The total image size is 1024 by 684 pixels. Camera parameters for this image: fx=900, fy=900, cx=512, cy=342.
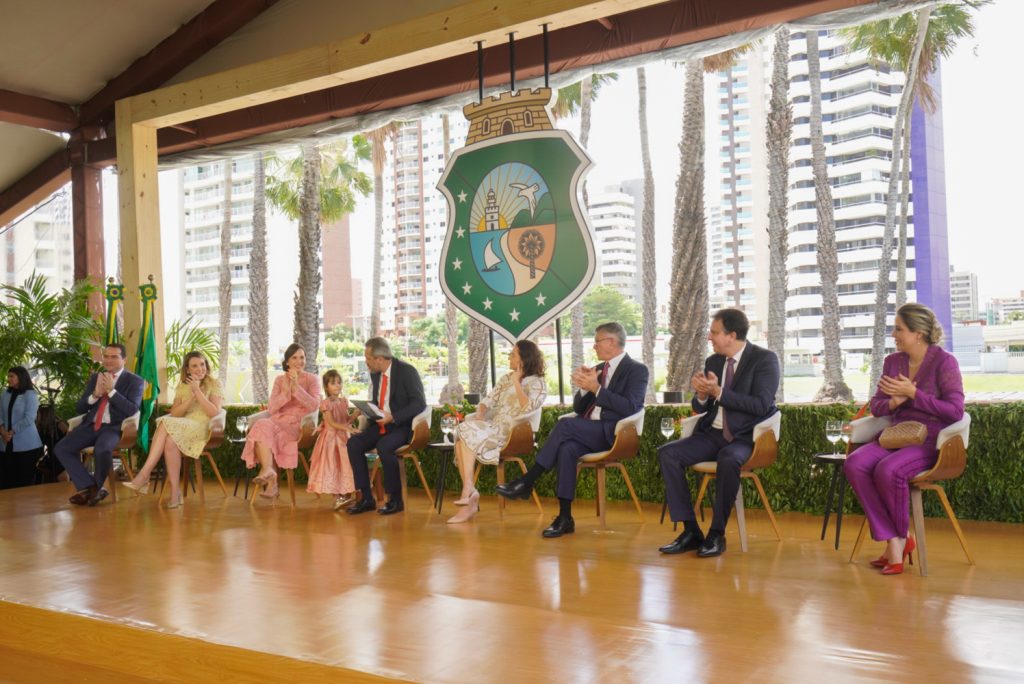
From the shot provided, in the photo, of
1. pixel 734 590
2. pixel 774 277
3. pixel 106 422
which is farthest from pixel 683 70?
pixel 734 590

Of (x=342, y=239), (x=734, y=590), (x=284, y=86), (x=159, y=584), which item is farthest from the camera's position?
(x=342, y=239)

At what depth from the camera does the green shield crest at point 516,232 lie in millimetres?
5980

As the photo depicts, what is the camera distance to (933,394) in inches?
164

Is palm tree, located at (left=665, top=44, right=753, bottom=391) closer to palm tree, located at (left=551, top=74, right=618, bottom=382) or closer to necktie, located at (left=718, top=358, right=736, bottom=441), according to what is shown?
palm tree, located at (left=551, top=74, right=618, bottom=382)

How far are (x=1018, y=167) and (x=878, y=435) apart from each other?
6.27 metres

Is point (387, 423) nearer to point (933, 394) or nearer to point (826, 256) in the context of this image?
point (933, 394)

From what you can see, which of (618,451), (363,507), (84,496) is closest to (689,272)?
(363,507)

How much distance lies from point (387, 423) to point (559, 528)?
62.4 inches

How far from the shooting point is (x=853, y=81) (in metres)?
11.9

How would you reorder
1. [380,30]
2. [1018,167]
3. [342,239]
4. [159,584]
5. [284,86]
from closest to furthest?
[159,584], [380,30], [284,86], [1018,167], [342,239]

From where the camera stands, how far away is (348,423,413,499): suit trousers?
19.9ft

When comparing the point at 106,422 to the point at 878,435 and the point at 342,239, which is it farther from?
the point at 342,239

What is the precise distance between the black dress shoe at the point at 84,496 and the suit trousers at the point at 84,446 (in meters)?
0.03

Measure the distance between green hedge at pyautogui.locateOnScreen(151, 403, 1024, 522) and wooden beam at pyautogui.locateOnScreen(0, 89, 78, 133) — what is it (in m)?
5.48
